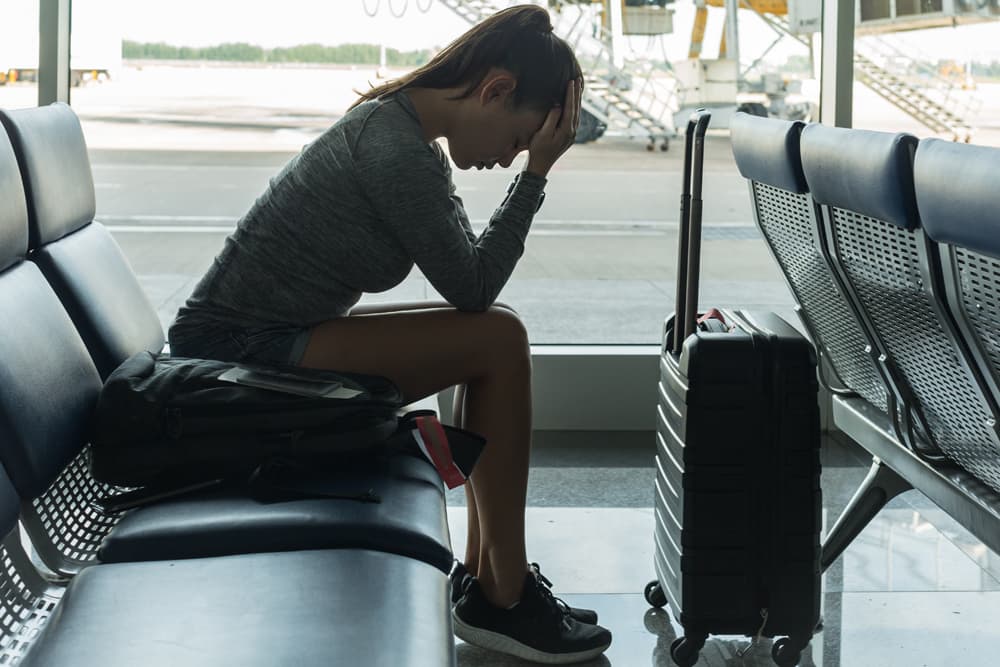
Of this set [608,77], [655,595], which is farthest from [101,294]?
[608,77]

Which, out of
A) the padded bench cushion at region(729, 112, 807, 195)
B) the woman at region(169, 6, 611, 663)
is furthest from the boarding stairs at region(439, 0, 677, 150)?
the woman at region(169, 6, 611, 663)

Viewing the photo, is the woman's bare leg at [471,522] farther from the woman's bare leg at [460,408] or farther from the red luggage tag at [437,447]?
the red luggage tag at [437,447]

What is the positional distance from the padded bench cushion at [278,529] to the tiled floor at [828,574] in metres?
0.63

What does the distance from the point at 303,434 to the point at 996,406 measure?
930 millimetres

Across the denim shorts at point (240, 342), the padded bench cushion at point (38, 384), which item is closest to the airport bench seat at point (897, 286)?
the denim shorts at point (240, 342)

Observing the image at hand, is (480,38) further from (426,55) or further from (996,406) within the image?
(426,55)

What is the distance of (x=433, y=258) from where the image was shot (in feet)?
6.07

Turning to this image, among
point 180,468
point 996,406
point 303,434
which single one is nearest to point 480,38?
point 303,434

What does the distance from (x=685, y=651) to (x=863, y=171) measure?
2.91ft

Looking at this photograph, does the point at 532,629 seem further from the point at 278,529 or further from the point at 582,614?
the point at 278,529

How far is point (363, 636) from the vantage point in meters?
1.15

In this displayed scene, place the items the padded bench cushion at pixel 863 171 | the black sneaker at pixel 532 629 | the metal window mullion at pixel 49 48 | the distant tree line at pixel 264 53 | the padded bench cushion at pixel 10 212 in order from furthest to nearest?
1. the distant tree line at pixel 264 53
2. the metal window mullion at pixel 49 48
3. the black sneaker at pixel 532 629
4. the padded bench cushion at pixel 10 212
5. the padded bench cushion at pixel 863 171

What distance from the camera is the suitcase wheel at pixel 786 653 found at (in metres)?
1.96

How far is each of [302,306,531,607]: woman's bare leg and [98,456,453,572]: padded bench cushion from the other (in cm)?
38
